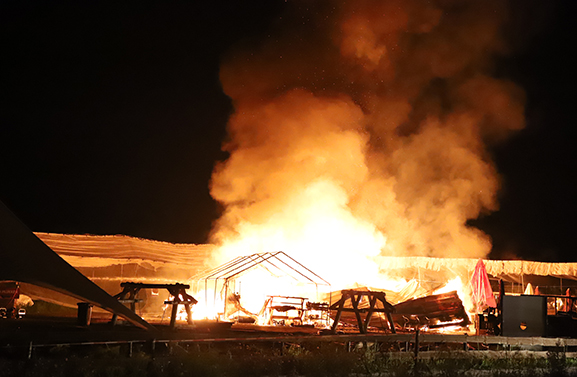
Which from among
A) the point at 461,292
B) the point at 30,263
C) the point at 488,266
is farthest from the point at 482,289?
the point at 30,263

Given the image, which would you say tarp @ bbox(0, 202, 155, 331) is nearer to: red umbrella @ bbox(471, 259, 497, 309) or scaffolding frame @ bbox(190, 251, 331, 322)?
scaffolding frame @ bbox(190, 251, 331, 322)

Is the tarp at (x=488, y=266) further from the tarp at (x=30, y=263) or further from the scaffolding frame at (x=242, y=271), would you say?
the tarp at (x=30, y=263)

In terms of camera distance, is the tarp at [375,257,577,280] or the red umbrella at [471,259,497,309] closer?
the red umbrella at [471,259,497,309]

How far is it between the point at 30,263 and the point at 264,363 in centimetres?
373

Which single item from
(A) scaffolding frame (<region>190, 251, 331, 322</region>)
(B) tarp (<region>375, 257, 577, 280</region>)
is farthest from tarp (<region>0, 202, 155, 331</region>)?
(B) tarp (<region>375, 257, 577, 280</region>)

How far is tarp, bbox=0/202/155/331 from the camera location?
7676mm

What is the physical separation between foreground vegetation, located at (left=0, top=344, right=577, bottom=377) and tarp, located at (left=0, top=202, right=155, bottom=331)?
970 mm

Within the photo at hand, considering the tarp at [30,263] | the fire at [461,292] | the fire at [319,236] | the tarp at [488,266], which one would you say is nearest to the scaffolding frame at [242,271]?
the fire at [319,236]

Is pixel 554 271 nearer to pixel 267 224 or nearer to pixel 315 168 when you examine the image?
pixel 315 168

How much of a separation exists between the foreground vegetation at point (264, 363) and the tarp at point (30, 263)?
0.97 metres

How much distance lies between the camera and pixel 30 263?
786cm

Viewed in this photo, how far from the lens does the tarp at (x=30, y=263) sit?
7676 mm

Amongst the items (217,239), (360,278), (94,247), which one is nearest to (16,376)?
(360,278)

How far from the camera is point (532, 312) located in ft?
47.9
